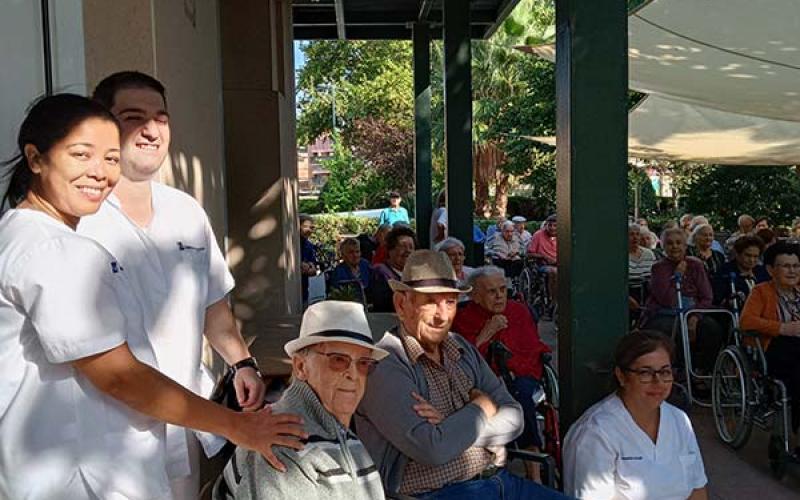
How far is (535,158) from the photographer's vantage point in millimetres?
24016

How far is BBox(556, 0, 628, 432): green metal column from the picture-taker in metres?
2.92

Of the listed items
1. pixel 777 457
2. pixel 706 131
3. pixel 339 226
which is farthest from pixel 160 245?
pixel 339 226

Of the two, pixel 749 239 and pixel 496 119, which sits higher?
pixel 496 119

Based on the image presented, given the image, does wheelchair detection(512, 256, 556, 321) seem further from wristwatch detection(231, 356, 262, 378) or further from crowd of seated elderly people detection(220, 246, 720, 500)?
wristwatch detection(231, 356, 262, 378)

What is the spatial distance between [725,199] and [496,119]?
953 centimetres

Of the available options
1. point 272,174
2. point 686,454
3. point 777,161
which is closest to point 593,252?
point 686,454

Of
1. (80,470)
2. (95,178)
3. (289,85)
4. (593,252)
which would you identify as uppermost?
(289,85)

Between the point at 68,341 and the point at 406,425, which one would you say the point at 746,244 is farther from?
the point at 68,341

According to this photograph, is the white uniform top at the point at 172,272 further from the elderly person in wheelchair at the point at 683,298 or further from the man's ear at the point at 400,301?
A: the elderly person in wheelchair at the point at 683,298

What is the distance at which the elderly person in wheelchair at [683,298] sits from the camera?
239 inches

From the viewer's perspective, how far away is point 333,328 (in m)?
1.94

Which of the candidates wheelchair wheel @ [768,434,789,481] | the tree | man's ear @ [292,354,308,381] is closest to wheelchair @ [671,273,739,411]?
wheelchair wheel @ [768,434,789,481]

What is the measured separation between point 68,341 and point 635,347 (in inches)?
78.1

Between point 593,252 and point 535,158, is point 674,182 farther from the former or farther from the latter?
point 593,252
